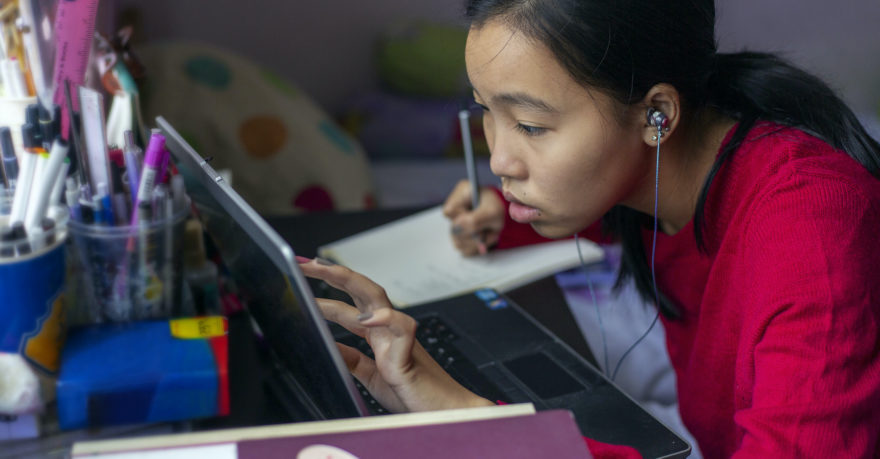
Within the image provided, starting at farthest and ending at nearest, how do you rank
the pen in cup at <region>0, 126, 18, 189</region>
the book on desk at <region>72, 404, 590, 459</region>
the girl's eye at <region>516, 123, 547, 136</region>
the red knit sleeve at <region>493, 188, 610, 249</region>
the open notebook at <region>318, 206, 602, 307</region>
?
the red knit sleeve at <region>493, 188, 610, 249</region>, the open notebook at <region>318, 206, 602, 307</region>, the girl's eye at <region>516, 123, 547, 136</region>, the pen in cup at <region>0, 126, 18, 189</region>, the book on desk at <region>72, 404, 590, 459</region>

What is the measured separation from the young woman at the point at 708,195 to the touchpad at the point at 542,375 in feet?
0.41

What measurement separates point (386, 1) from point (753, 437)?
1779 millimetres

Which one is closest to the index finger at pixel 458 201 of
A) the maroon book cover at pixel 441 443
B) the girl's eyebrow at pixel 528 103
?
the girl's eyebrow at pixel 528 103

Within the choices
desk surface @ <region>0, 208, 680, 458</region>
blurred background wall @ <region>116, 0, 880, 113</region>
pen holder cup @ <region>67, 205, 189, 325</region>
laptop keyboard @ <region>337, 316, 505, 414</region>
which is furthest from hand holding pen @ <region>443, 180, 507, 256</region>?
blurred background wall @ <region>116, 0, 880, 113</region>

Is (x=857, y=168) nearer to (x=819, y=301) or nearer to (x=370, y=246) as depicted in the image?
(x=819, y=301)

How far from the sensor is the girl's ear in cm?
69

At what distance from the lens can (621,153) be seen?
705 mm

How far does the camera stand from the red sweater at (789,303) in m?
0.57

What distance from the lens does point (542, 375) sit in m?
0.73

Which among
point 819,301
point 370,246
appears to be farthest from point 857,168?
point 370,246

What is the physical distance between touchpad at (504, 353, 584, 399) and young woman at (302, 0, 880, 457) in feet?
0.41

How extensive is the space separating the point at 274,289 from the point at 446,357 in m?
0.26

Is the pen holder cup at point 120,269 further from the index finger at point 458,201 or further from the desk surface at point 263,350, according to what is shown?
the index finger at point 458,201

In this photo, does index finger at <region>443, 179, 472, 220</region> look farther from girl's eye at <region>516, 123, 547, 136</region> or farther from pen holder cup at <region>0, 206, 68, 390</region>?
pen holder cup at <region>0, 206, 68, 390</region>
